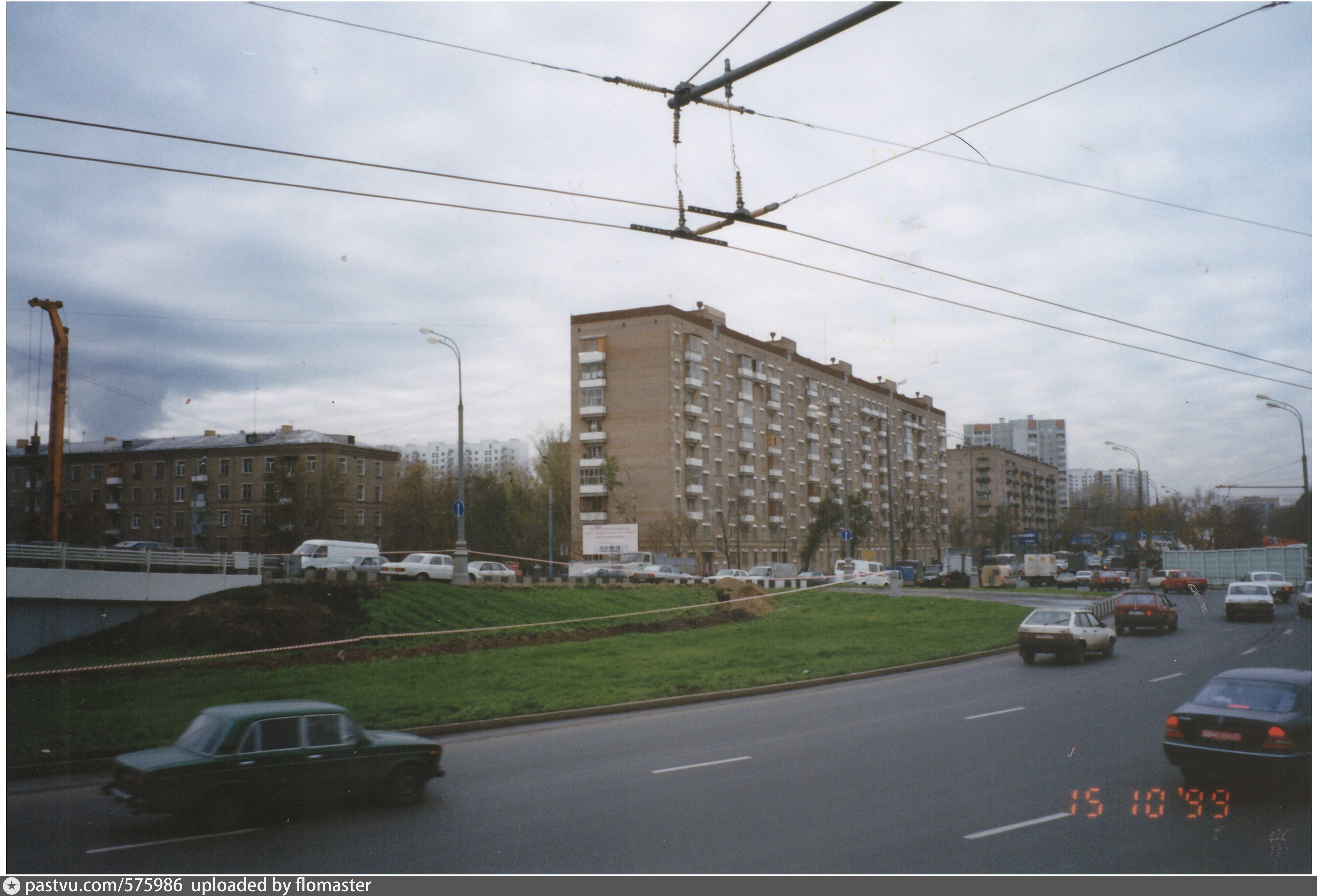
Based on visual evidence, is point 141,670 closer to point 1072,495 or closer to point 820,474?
point 1072,495

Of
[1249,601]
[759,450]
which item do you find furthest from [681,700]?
[759,450]

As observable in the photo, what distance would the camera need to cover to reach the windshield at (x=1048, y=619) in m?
17.8

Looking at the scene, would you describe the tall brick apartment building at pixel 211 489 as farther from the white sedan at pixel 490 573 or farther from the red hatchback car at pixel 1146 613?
the red hatchback car at pixel 1146 613

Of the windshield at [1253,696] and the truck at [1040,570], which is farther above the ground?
the windshield at [1253,696]

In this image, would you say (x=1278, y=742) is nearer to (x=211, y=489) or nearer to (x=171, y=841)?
(x=171, y=841)

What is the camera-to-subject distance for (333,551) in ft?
113

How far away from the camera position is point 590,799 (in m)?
8.80

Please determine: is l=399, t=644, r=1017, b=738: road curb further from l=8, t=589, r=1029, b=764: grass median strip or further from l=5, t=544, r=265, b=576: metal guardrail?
l=5, t=544, r=265, b=576: metal guardrail

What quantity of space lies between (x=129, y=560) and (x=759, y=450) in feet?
73.2

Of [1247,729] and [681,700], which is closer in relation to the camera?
[1247,729]

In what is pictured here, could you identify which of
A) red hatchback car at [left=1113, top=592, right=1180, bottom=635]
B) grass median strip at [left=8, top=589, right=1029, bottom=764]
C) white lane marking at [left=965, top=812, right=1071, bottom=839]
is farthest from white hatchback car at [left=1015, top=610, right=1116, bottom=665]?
white lane marking at [left=965, top=812, right=1071, bottom=839]

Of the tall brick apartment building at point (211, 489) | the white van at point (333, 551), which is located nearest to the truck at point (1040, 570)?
the white van at point (333, 551)

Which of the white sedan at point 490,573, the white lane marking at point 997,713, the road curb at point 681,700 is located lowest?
the road curb at point 681,700
